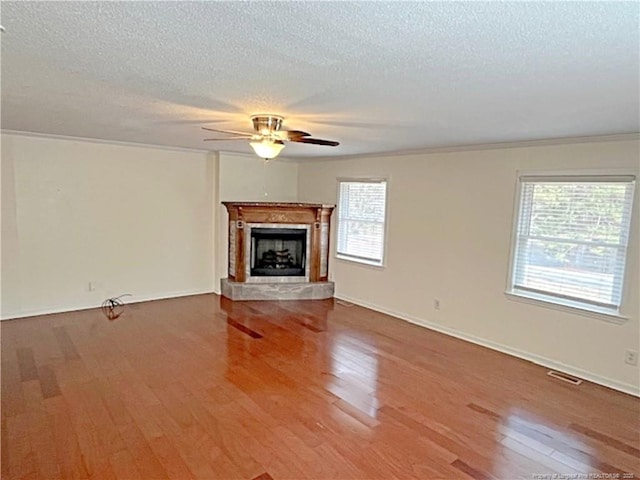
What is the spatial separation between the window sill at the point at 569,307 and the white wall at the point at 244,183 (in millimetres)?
3978

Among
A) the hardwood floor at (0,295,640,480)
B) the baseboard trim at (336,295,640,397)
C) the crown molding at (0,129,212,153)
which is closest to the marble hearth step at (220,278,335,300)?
the baseboard trim at (336,295,640,397)

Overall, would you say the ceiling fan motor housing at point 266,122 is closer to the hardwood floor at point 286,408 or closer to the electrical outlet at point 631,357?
the hardwood floor at point 286,408

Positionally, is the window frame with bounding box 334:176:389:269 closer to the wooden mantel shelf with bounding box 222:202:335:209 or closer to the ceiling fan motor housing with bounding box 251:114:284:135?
the wooden mantel shelf with bounding box 222:202:335:209

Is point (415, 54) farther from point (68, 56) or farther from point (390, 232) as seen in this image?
point (390, 232)

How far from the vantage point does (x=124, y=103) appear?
9.42ft

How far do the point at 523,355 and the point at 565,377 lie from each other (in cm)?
46

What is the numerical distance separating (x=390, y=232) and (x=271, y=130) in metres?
2.89

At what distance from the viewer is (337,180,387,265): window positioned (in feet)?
19.0

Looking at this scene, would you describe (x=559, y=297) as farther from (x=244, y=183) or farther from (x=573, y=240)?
(x=244, y=183)

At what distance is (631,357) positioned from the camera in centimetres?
351

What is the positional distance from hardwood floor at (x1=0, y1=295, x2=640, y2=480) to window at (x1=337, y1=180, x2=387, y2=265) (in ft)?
5.19

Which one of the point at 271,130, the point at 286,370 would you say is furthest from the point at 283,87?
the point at 286,370

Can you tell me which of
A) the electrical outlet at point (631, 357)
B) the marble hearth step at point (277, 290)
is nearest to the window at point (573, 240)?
the electrical outlet at point (631, 357)

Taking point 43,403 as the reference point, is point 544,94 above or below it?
above
